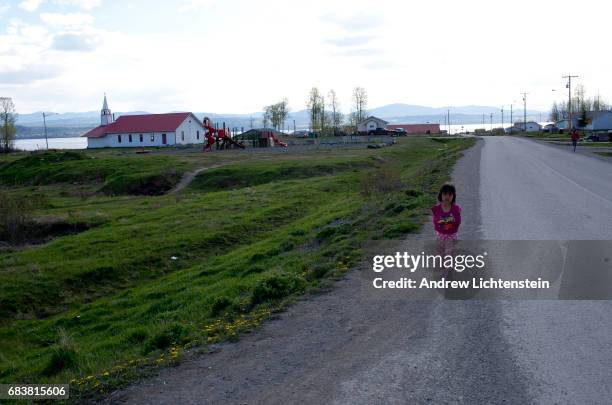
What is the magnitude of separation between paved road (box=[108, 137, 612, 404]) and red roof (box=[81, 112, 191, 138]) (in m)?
82.8

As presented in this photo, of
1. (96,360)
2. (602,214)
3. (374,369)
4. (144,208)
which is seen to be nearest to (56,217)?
(144,208)

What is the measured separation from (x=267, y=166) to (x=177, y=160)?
11104 mm

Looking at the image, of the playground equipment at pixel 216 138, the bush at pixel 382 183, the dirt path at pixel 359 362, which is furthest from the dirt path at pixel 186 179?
the dirt path at pixel 359 362

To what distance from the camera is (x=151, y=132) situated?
289ft

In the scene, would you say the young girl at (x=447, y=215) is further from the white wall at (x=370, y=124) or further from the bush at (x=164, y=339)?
the white wall at (x=370, y=124)

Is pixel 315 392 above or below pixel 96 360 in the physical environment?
above

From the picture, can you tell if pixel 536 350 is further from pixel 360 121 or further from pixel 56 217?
pixel 360 121

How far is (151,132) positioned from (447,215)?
3313 inches

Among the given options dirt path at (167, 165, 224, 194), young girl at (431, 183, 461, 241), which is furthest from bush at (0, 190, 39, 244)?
young girl at (431, 183, 461, 241)

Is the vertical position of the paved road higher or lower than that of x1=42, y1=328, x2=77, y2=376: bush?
higher

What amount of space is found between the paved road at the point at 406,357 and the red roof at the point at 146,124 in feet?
272

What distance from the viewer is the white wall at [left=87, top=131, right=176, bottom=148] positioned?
288 ft

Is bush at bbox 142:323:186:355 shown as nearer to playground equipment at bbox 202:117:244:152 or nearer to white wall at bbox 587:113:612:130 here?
playground equipment at bbox 202:117:244:152

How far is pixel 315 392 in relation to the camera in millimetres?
5125
